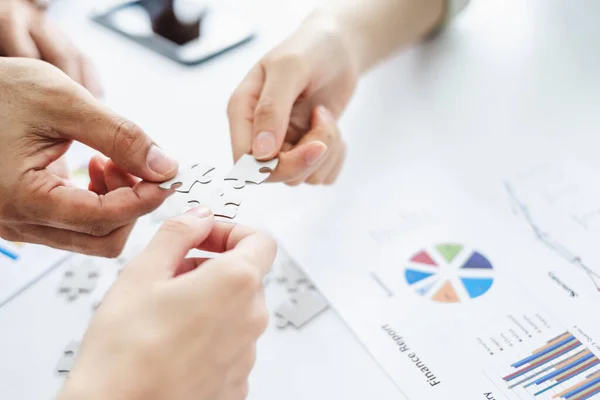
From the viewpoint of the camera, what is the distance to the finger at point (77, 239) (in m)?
0.78

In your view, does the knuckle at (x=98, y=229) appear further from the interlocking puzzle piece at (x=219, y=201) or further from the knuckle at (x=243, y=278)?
the knuckle at (x=243, y=278)

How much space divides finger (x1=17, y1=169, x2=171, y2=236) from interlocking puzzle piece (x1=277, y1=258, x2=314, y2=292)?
0.18 metres

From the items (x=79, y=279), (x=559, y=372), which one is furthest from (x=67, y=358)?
(x=559, y=372)

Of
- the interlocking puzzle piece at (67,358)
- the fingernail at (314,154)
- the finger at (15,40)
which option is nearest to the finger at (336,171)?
the fingernail at (314,154)

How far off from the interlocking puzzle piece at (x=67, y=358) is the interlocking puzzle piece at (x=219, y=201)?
218mm

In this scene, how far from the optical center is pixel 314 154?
2.65ft

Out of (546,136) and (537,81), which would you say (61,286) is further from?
(537,81)

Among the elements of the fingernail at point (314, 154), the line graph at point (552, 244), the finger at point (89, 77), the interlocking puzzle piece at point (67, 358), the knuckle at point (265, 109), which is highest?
the line graph at point (552, 244)

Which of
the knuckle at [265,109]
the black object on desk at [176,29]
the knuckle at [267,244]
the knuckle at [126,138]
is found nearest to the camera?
the knuckle at [267,244]

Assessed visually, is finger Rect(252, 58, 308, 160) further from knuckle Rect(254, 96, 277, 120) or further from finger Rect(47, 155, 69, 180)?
finger Rect(47, 155, 69, 180)

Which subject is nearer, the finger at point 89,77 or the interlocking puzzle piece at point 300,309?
the interlocking puzzle piece at point 300,309

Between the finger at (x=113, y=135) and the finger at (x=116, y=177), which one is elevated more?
the finger at (x=113, y=135)

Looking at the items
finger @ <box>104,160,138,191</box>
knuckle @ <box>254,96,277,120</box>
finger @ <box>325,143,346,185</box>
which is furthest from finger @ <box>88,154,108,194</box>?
finger @ <box>325,143,346,185</box>

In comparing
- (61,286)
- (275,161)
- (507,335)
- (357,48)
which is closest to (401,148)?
(357,48)
